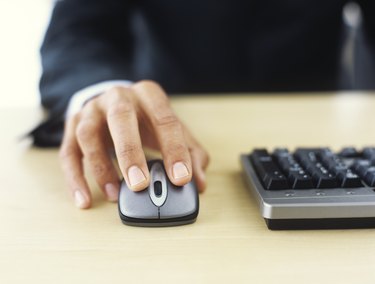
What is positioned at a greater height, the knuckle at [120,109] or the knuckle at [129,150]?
the knuckle at [120,109]

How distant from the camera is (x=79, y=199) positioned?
1.57 feet

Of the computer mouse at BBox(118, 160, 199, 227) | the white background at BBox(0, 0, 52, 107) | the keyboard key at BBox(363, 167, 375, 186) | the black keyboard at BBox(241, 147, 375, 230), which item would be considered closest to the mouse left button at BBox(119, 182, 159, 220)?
the computer mouse at BBox(118, 160, 199, 227)

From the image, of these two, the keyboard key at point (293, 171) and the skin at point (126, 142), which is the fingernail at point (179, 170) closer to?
the skin at point (126, 142)

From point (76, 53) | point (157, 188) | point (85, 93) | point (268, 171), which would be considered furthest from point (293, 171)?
point (76, 53)

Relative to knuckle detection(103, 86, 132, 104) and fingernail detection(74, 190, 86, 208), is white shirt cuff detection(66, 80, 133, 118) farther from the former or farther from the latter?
fingernail detection(74, 190, 86, 208)

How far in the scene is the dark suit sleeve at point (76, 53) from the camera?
2.39 ft

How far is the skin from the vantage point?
1.51 feet

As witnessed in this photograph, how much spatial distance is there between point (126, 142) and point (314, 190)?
0.64 feet

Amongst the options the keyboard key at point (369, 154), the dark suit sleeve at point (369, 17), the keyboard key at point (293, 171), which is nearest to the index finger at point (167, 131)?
the keyboard key at point (293, 171)

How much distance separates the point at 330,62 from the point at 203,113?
0.57m

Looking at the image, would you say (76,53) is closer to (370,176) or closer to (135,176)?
(135,176)

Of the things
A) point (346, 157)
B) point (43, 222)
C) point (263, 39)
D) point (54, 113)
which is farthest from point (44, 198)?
point (263, 39)

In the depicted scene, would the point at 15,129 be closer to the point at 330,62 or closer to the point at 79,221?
Result: the point at 79,221

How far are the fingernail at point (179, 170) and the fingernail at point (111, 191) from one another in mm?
A: 77
